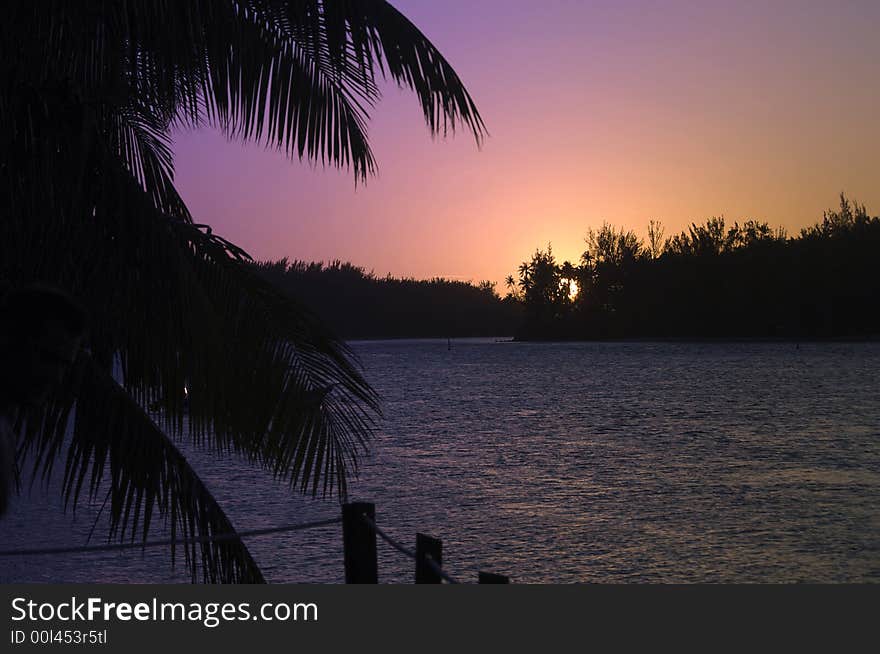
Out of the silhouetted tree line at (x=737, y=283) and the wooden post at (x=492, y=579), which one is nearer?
the wooden post at (x=492, y=579)

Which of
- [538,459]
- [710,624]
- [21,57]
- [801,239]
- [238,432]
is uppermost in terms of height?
[801,239]

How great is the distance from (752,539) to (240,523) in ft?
37.7

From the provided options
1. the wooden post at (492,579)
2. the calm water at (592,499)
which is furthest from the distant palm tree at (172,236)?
the calm water at (592,499)

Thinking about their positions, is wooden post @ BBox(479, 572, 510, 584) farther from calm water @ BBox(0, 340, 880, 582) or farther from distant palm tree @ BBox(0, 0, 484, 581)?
calm water @ BBox(0, 340, 880, 582)

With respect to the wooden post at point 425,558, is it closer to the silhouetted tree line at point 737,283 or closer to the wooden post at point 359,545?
the wooden post at point 359,545

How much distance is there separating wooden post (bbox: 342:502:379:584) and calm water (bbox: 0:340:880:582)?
10.8 meters

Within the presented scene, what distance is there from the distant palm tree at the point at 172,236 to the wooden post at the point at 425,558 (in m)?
0.59

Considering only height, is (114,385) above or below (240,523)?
above

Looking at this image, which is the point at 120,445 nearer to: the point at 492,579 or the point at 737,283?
the point at 492,579

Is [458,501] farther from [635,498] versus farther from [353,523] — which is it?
[353,523]

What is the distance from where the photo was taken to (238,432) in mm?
5410

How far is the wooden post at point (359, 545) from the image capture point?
5.68 metres

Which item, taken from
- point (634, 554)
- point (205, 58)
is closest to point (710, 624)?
point (205, 58)

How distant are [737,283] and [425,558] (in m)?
129
